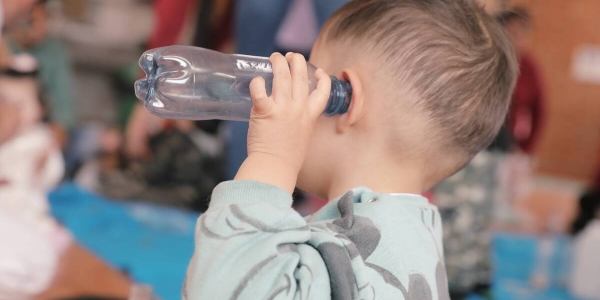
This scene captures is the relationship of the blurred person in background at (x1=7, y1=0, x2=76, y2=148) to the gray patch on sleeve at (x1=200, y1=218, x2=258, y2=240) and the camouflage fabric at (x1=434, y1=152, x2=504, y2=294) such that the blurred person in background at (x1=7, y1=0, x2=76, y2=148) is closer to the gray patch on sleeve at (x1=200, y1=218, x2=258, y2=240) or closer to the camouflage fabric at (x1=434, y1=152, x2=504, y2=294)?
the camouflage fabric at (x1=434, y1=152, x2=504, y2=294)

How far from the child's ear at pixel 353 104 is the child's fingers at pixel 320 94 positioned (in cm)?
6

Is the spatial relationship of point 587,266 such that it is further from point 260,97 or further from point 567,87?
point 567,87

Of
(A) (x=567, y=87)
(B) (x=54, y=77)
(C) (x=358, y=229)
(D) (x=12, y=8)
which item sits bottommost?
(A) (x=567, y=87)

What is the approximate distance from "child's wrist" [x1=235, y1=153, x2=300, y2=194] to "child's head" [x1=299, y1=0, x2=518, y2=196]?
5.2 inches

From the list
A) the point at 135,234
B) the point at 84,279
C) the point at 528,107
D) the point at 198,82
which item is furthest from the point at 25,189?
the point at 528,107

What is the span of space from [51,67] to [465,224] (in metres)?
1.56

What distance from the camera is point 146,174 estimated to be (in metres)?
2.73

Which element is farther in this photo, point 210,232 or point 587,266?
point 587,266

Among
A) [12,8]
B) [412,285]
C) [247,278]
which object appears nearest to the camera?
[247,278]

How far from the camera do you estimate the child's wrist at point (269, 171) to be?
2.04 feet

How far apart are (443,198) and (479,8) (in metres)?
1.30

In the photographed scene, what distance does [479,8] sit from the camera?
0.81 metres

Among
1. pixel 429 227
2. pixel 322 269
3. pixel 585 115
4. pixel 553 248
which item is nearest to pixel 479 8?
pixel 429 227

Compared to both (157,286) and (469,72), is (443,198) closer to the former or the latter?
(157,286)
